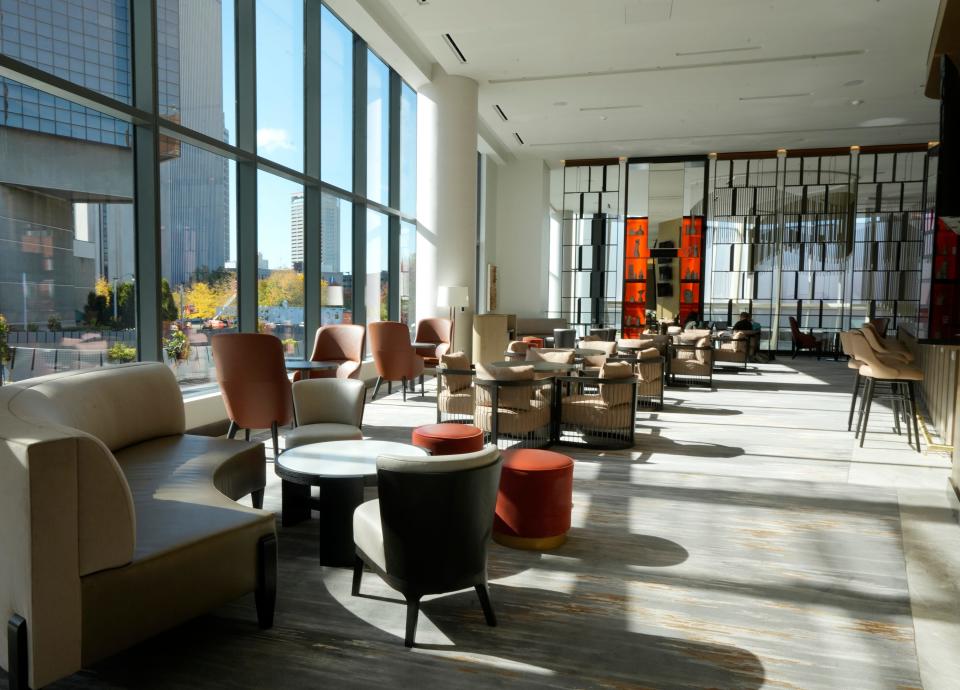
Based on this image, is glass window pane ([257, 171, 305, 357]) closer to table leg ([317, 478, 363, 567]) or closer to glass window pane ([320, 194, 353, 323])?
glass window pane ([320, 194, 353, 323])

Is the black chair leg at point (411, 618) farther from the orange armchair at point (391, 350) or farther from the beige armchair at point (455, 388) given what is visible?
the orange armchair at point (391, 350)

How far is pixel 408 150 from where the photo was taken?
11.9 meters

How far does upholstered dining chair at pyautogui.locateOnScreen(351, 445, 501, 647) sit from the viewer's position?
96.2 inches

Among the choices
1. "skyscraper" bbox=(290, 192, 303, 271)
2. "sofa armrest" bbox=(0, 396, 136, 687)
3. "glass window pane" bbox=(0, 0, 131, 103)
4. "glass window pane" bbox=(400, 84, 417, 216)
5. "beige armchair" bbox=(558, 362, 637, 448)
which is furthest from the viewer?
"glass window pane" bbox=(400, 84, 417, 216)

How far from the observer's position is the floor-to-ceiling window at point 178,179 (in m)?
4.79

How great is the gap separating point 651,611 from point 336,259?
7309 mm

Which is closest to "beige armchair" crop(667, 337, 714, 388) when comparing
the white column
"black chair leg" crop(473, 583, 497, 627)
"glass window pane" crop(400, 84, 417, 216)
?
the white column

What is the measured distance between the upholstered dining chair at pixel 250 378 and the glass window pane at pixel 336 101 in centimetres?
408

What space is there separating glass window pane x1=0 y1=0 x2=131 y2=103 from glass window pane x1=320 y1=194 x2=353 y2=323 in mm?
3515

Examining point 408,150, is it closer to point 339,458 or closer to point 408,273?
point 408,273

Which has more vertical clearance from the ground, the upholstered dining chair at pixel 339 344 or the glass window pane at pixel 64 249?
the glass window pane at pixel 64 249

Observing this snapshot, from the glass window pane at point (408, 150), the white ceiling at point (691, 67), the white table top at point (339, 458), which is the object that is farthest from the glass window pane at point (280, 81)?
the white table top at point (339, 458)

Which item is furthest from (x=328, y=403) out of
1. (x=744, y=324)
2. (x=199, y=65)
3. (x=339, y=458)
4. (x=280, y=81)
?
(x=744, y=324)

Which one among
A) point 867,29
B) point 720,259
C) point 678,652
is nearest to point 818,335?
point 720,259
